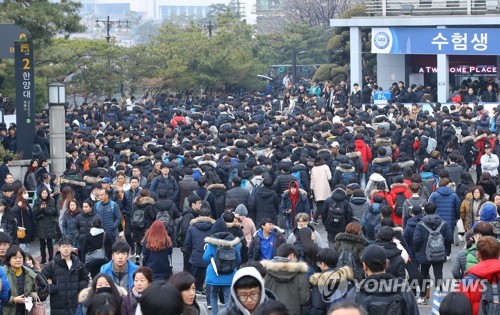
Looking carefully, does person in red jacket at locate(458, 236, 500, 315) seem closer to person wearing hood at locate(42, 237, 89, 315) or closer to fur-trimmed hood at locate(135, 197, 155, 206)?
person wearing hood at locate(42, 237, 89, 315)

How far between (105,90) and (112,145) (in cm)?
1839

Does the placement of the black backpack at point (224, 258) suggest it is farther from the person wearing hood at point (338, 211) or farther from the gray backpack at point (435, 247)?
the person wearing hood at point (338, 211)

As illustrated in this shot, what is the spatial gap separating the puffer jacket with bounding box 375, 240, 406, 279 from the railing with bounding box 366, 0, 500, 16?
97.7 ft

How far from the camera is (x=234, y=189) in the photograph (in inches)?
734

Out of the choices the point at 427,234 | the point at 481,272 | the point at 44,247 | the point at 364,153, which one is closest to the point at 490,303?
the point at 481,272

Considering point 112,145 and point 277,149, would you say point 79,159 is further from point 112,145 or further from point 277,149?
point 277,149

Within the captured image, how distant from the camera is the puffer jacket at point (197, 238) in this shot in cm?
1524

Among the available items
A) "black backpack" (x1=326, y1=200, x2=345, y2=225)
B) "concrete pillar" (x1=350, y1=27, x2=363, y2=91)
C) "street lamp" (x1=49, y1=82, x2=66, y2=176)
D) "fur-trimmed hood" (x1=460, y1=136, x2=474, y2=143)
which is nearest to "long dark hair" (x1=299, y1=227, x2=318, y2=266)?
"black backpack" (x1=326, y1=200, x2=345, y2=225)

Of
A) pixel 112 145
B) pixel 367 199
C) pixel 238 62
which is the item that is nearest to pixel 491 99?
pixel 238 62

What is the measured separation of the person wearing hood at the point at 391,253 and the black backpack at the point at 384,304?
182 centimetres

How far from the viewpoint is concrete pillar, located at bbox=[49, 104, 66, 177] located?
2455cm

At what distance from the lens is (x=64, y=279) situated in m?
12.8

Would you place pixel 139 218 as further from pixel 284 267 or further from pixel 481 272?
pixel 481 272

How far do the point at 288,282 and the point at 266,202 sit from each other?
7.18 meters
